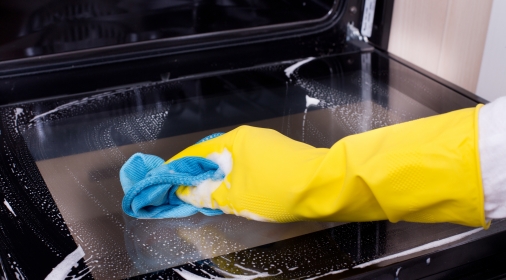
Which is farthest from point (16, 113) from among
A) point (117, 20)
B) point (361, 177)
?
point (361, 177)

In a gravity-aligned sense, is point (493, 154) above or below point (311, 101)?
above

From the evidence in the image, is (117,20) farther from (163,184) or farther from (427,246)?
(427,246)

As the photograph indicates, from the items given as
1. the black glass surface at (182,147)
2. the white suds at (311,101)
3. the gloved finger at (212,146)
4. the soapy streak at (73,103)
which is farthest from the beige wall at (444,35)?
the soapy streak at (73,103)

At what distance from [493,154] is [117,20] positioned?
99 centimetres

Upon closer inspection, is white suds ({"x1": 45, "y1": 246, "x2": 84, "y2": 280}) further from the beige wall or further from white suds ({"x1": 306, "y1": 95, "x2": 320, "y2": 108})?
the beige wall

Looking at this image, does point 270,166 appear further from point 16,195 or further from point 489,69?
point 489,69

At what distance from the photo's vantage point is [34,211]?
2.77 ft

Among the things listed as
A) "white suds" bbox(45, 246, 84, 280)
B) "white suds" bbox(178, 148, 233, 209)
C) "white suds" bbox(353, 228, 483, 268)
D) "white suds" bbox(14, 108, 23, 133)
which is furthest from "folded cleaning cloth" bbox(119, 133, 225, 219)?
"white suds" bbox(14, 108, 23, 133)

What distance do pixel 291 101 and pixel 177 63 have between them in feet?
1.10

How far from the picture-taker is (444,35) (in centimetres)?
132

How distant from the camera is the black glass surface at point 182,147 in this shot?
751mm

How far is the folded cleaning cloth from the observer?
2.72ft

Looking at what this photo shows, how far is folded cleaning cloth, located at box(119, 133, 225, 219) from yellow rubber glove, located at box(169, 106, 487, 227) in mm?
16

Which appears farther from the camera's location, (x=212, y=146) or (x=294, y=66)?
(x=294, y=66)
